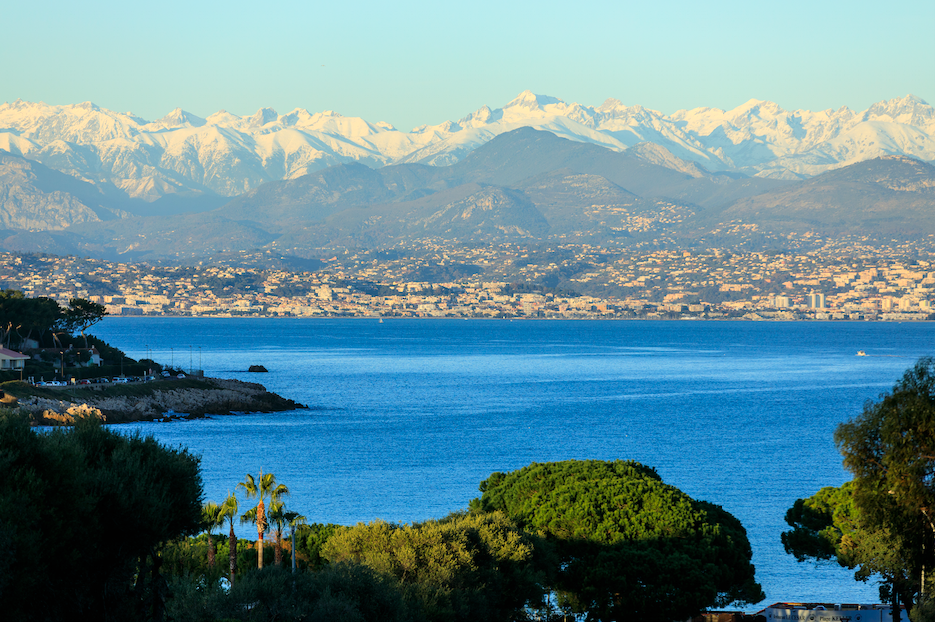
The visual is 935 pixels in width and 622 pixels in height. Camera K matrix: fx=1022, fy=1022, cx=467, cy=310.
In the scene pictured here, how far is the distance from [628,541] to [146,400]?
5555 centimetres

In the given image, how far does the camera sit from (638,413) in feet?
259

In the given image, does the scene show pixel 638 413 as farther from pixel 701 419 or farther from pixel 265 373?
pixel 265 373

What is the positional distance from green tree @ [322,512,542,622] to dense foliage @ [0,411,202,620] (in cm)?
442

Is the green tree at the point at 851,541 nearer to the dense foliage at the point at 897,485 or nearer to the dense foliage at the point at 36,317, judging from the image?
the dense foliage at the point at 897,485

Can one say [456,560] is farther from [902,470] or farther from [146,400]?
[146,400]

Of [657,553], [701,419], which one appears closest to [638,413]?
[701,419]

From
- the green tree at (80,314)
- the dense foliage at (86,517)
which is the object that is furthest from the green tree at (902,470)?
the green tree at (80,314)

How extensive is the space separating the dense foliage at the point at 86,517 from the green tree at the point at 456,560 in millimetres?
4422

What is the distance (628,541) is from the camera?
24.4 meters

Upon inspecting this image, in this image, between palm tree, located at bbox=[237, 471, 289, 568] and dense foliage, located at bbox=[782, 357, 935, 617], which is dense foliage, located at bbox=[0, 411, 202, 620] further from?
dense foliage, located at bbox=[782, 357, 935, 617]

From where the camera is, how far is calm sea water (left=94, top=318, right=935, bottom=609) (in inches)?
1713

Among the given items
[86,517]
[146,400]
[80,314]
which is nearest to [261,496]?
[86,517]

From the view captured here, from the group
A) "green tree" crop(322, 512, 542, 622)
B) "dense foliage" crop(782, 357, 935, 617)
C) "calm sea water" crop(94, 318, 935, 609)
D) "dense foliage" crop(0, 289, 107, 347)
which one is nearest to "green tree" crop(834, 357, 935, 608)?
"dense foliage" crop(782, 357, 935, 617)

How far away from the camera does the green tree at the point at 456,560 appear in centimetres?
2042
